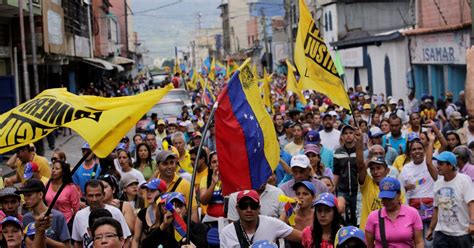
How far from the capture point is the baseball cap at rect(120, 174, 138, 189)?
33.6ft

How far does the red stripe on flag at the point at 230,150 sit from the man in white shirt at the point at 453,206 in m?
2.08

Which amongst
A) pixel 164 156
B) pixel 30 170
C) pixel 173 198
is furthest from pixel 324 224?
pixel 30 170

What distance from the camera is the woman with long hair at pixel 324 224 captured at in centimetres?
700

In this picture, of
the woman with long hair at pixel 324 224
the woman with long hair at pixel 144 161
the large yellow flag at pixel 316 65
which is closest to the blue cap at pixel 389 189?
the woman with long hair at pixel 324 224

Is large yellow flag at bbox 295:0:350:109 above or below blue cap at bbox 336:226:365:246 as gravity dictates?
above

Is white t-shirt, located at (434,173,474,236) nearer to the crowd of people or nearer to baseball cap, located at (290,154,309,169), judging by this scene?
the crowd of people

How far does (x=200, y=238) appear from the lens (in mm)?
7812

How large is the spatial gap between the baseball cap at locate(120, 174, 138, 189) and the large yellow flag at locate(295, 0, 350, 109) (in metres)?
2.22

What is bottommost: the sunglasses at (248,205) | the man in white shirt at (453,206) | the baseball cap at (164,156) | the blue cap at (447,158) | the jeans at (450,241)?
the jeans at (450,241)

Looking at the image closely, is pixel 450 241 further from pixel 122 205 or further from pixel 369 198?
pixel 122 205

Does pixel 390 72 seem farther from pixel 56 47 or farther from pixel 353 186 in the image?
pixel 353 186

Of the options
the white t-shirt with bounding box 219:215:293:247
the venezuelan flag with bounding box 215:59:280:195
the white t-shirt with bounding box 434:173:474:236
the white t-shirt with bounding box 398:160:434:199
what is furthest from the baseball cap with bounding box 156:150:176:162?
the white t-shirt with bounding box 434:173:474:236

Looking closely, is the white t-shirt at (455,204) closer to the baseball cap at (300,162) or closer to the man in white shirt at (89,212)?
the baseball cap at (300,162)

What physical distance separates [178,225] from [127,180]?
293 centimetres
